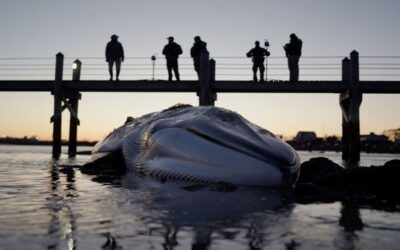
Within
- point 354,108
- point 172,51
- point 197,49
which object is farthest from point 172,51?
point 354,108

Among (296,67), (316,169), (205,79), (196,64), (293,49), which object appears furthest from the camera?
(196,64)

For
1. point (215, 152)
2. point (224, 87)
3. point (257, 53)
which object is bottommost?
point (215, 152)

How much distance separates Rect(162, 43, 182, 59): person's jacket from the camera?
1580 centimetres

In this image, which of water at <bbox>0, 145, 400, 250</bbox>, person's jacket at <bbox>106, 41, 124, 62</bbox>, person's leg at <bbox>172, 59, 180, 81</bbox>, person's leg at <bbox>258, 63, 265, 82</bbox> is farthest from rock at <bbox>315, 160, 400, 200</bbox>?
person's jacket at <bbox>106, 41, 124, 62</bbox>

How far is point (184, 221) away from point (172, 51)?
43.6ft

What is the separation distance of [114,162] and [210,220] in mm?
4891

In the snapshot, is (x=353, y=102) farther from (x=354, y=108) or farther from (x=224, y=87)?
(x=224, y=87)

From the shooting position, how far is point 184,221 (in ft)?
9.76

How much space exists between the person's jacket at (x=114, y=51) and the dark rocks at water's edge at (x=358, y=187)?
12.2 meters

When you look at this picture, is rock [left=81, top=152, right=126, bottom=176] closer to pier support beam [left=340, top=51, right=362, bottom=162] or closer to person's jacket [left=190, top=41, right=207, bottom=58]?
person's jacket [left=190, top=41, right=207, bottom=58]

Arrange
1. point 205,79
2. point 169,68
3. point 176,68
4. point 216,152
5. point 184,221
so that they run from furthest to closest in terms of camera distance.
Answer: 1. point 169,68
2. point 176,68
3. point 205,79
4. point 216,152
5. point 184,221

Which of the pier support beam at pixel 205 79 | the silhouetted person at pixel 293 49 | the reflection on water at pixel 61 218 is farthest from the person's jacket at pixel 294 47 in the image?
the reflection on water at pixel 61 218

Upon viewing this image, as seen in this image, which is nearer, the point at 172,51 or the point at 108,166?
the point at 108,166

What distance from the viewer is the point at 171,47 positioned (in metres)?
15.9
